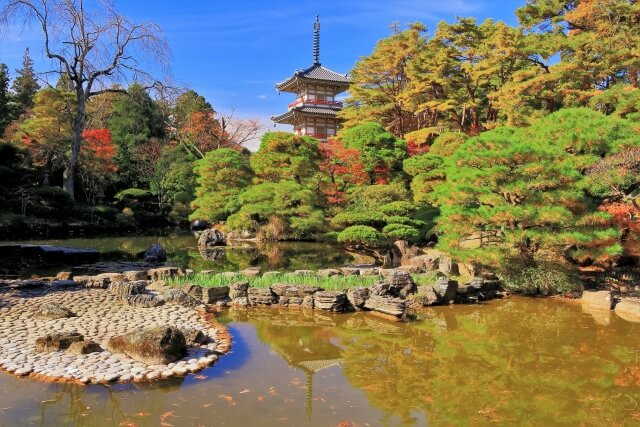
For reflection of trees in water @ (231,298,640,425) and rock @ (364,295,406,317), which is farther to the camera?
rock @ (364,295,406,317)

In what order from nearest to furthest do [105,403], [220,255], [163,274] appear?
[105,403], [163,274], [220,255]

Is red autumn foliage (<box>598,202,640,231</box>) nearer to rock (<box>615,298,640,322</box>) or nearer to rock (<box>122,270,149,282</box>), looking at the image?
rock (<box>615,298,640,322</box>)

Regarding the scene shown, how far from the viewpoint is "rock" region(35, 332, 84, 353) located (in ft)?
19.1

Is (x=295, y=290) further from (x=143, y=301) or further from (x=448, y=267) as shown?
(x=448, y=267)

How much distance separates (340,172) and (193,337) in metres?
10.6

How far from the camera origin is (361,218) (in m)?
13.3

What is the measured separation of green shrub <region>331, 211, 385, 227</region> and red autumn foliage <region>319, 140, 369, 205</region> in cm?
207

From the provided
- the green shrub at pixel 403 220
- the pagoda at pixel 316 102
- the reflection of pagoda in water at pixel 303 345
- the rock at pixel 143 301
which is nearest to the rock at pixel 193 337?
the reflection of pagoda in water at pixel 303 345

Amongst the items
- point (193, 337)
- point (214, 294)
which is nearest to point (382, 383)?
point (193, 337)

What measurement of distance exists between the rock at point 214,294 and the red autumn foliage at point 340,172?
703 centimetres

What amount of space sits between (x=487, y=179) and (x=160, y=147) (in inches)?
915

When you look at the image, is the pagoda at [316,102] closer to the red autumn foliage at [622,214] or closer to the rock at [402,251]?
the rock at [402,251]

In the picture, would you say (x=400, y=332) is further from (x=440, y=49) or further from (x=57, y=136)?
(x=57, y=136)

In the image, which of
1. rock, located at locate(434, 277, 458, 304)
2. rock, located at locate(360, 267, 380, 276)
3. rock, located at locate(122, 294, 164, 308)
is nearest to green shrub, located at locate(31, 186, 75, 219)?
rock, located at locate(122, 294, 164, 308)
